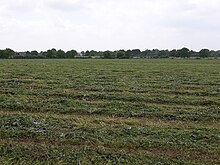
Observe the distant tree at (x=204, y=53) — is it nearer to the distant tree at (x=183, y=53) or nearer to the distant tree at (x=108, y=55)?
the distant tree at (x=183, y=53)

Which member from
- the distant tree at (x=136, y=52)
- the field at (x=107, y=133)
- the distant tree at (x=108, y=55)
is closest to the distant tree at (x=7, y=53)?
the distant tree at (x=108, y=55)

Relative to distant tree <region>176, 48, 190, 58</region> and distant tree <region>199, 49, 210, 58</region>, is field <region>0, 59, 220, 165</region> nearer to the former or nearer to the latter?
distant tree <region>176, 48, 190, 58</region>

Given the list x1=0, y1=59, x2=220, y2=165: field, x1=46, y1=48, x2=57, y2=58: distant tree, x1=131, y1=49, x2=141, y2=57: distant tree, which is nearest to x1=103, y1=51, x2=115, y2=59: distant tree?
x1=46, y1=48, x2=57, y2=58: distant tree

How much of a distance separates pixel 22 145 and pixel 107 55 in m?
115

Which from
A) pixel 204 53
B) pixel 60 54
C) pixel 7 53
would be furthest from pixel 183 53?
pixel 7 53

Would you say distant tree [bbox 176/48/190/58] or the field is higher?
the field

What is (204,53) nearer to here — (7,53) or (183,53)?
(183,53)

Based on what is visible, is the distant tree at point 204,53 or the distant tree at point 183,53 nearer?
the distant tree at point 183,53

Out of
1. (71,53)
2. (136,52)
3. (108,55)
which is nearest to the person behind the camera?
(108,55)

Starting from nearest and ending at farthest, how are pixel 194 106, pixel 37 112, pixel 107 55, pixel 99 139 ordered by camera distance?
pixel 99 139, pixel 37 112, pixel 194 106, pixel 107 55

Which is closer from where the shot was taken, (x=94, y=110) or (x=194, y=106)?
(x=94, y=110)

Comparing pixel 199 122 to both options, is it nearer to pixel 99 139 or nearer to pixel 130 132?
pixel 130 132

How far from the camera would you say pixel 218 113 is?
12.0 m

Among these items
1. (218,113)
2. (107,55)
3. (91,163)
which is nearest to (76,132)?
(91,163)
